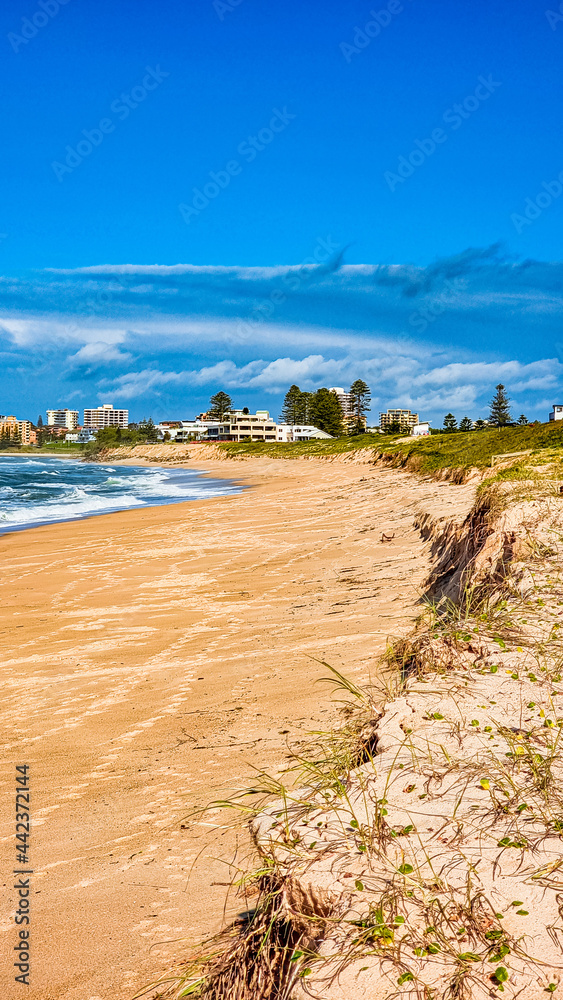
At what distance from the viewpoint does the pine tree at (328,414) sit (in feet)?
327

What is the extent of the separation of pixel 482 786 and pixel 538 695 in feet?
3.45

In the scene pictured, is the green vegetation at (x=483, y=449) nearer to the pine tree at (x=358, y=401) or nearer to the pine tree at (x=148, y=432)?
the pine tree at (x=358, y=401)

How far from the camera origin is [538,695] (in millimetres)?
3678

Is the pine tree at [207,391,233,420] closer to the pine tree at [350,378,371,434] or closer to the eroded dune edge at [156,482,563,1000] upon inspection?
the pine tree at [350,378,371,434]

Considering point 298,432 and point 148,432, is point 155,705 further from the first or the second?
point 148,432

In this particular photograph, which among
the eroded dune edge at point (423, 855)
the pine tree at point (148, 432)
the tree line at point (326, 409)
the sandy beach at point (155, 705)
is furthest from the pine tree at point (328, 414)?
the eroded dune edge at point (423, 855)

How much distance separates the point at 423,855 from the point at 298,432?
99759 millimetres

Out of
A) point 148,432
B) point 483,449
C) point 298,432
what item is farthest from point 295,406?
point 483,449

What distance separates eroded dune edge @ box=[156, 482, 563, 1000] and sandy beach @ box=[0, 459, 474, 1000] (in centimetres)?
44

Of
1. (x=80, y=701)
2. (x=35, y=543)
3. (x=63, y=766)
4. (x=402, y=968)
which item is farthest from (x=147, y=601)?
(x=35, y=543)

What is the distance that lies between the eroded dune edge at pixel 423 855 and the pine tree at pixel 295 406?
10318 centimetres

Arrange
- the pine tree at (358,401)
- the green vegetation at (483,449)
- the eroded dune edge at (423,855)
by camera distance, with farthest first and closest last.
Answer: the pine tree at (358,401)
the green vegetation at (483,449)
the eroded dune edge at (423,855)

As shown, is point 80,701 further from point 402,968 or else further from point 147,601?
point 402,968

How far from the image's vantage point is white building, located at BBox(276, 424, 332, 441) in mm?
97250
